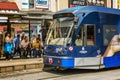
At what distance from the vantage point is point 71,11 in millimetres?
16219

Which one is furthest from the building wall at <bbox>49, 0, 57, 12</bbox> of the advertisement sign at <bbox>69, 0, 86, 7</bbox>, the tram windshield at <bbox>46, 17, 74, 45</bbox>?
the tram windshield at <bbox>46, 17, 74, 45</bbox>

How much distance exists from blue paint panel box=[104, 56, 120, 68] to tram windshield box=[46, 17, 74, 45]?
2361 millimetres

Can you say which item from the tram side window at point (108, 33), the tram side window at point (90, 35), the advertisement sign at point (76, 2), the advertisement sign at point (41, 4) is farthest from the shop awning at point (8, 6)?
the tram side window at point (90, 35)

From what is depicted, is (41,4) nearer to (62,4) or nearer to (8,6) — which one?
(62,4)

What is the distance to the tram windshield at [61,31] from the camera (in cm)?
1588

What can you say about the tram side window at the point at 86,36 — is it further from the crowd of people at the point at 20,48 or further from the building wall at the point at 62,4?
the building wall at the point at 62,4

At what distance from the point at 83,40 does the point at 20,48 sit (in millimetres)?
6435

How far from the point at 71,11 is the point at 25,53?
254 inches

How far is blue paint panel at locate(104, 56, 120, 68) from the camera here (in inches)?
671

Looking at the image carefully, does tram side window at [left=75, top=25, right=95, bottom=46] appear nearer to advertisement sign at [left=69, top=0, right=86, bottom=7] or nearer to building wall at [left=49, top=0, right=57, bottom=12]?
building wall at [left=49, top=0, right=57, bottom=12]

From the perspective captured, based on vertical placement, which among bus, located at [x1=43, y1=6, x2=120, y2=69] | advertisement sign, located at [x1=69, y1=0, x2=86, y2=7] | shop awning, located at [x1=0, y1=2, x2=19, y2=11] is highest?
advertisement sign, located at [x1=69, y1=0, x2=86, y2=7]

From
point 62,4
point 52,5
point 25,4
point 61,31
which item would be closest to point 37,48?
point 25,4

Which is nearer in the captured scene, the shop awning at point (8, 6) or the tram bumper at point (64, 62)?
the tram bumper at point (64, 62)

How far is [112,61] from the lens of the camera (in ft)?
56.9
